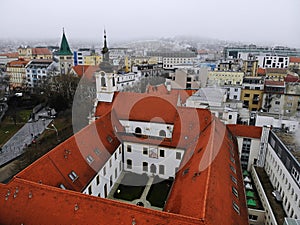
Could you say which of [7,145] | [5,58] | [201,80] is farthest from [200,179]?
[5,58]

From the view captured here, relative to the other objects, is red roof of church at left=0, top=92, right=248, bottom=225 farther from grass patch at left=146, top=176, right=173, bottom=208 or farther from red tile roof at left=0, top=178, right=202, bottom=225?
grass patch at left=146, top=176, right=173, bottom=208

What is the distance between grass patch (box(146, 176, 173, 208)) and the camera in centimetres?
2841

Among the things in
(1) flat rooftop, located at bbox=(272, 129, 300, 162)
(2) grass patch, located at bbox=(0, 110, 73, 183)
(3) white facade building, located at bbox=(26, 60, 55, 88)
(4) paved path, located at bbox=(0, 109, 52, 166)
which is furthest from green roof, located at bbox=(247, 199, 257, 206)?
(3) white facade building, located at bbox=(26, 60, 55, 88)

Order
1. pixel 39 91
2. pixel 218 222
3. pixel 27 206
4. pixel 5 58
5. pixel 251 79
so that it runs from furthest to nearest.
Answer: pixel 5 58
pixel 39 91
pixel 251 79
pixel 27 206
pixel 218 222

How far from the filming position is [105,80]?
121 feet

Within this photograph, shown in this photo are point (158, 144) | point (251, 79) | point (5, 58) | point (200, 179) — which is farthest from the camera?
point (5, 58)

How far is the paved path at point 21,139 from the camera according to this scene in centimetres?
3897

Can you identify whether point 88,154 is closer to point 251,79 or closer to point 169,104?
point 169,104

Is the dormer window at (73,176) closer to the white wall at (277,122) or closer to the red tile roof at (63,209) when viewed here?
the red tile roof at (63,209)

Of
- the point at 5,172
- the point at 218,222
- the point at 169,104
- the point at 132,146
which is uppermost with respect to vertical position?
the point at 169,104

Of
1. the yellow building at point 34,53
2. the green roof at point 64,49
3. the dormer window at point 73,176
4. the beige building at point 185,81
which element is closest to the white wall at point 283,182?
the dormer window at point 73,176

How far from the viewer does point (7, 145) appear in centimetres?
4291

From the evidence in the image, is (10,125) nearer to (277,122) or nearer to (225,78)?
(277,122)

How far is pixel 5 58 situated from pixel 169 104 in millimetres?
113734
